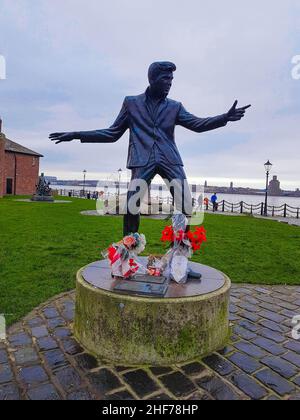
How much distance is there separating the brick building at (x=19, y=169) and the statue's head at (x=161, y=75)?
42.2 m

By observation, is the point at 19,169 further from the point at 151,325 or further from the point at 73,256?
the point at 151,325

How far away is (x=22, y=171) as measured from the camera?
149 ft

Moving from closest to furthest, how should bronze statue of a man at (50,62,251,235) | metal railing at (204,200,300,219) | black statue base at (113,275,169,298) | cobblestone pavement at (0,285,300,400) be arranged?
cobblestone pavement at (0,285,300,400) < black statue base at (113,275,169,298) < bronze statue of a man at (50,62,251,235) < metal railing at (204,200,300,219)

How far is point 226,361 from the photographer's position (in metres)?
3.27

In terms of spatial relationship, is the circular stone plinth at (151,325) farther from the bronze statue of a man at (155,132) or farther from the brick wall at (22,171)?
the brick wall at (22,171)

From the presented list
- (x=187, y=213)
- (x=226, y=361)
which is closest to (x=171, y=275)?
(x=187, y=213)

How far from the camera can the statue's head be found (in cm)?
393

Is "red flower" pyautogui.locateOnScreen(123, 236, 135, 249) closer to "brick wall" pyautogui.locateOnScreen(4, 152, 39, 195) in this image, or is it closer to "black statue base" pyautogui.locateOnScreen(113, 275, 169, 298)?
"black statue base" pyautogui.locateOnScreen(113, 275, 169, 298)

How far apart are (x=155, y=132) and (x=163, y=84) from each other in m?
0.58

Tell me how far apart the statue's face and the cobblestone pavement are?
3.07m

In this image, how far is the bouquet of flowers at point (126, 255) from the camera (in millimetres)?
3783

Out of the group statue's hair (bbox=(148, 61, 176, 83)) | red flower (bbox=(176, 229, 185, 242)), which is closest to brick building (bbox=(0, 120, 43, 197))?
statue's hair (bbox=(148, 61, 176, 83))

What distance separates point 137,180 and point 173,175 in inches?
17.9

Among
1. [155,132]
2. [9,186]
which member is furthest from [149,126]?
[9,186]
